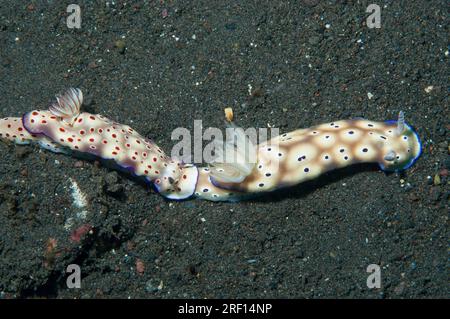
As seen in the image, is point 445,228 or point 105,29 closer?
point 445,228

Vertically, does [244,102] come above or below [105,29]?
below

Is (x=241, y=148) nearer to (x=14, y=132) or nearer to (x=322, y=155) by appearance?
(x=322, y=155)

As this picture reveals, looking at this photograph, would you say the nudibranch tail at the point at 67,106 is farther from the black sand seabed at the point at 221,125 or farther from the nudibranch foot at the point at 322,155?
the nudibranch foot at the point at 322,155

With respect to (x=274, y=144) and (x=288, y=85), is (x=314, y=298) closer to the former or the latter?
→ (x=274, y=144)

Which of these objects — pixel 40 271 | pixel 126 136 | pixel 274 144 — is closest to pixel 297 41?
pixel 274 144

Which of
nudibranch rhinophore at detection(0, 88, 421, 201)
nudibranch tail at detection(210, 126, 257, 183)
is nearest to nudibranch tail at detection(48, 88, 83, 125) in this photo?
nudibranch rhinophore at detection(0, 88, 421, 201)

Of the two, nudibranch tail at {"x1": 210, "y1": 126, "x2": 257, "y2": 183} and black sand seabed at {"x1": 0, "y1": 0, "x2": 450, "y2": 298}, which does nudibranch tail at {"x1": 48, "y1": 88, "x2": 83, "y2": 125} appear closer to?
black sand seabed at {"x1": 0, "y1": 0, "x2": 450, "y2": 298}
